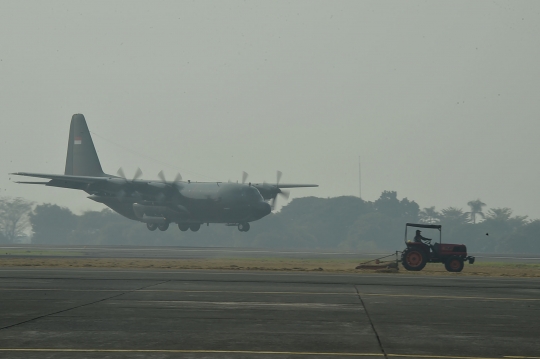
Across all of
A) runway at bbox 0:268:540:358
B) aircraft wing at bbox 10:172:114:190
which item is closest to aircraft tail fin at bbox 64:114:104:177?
aircraft wing at bbox 10:172:114:190

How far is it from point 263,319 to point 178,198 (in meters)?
58.3

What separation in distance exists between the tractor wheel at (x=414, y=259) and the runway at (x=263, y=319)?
276 inches

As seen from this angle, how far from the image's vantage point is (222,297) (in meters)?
19.5

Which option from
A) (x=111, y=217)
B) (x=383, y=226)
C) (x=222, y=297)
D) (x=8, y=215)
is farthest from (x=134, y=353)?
(x=8, y=215)

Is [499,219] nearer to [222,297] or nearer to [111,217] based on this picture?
[111,217]

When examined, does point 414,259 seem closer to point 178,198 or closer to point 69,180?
point 178,198

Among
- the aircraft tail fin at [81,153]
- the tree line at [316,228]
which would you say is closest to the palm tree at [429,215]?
the tree line at [316,228]

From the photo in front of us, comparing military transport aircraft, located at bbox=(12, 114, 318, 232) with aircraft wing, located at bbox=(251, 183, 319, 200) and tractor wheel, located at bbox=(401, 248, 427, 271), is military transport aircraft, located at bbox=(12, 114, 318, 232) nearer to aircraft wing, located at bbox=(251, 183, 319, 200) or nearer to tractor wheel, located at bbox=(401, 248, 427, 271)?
aircraft wing, located at bbox=(251, 183, 319, 200)

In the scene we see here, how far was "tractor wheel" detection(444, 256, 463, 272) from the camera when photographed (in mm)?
32578

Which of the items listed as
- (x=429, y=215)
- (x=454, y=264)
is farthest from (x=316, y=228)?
(x=454, y=264)

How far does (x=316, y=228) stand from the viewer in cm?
12238

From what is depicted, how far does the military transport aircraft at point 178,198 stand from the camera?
227 ft

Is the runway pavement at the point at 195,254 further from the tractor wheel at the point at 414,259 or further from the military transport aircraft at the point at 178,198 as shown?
the tractor wheel at the point at 414,259

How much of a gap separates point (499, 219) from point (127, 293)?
98.4 meters
